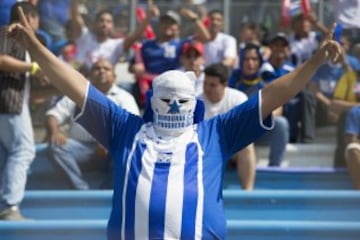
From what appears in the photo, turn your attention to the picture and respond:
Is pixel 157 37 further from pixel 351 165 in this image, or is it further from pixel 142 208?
pixel 142 208

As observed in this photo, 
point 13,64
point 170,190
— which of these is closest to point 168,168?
point 170,190

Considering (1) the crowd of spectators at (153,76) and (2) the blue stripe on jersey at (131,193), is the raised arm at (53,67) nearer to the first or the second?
(2) the blue stripe on jersey at (131,193)

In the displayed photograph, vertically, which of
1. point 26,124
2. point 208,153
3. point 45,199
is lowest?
point 45,199

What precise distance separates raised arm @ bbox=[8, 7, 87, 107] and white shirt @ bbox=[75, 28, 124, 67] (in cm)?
431

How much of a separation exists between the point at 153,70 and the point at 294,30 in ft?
5.50

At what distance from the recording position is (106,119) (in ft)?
13.6

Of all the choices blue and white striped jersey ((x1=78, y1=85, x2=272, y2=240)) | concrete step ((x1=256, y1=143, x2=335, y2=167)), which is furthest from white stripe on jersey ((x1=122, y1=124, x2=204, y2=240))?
concrete step ((x1=256, y1=143, x2=335, y2=167))

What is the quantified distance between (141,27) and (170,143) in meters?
4.48

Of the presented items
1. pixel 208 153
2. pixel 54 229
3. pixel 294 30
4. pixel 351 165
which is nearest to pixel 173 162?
pixel 208 153

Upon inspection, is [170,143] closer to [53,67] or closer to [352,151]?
[53,67]

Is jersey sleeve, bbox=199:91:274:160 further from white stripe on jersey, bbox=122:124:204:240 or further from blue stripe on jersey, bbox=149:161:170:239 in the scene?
blue stripe on jersey, bbox=149:161:170:239

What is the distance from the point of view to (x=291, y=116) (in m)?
8.13

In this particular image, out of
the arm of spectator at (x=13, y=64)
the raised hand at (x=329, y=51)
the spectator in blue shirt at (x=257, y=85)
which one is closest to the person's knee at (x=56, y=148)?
the arm of spectator at (x=13, y=64)

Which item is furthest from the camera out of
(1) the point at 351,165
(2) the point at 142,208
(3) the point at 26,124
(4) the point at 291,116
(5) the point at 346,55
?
(5) the point at 346,55
